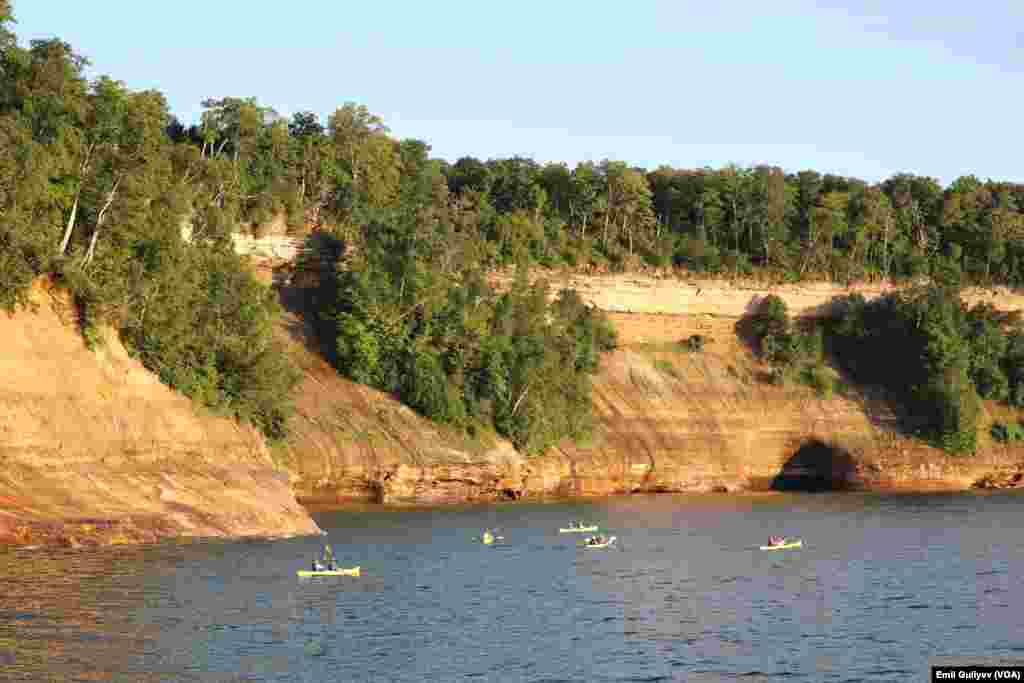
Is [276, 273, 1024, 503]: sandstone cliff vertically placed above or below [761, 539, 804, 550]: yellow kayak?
above

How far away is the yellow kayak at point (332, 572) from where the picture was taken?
183 ft

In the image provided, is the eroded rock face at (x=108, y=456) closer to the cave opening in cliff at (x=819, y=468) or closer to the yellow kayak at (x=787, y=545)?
the yellow kayak at (x=787, y=545)

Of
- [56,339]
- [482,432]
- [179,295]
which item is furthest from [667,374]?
[56,339]

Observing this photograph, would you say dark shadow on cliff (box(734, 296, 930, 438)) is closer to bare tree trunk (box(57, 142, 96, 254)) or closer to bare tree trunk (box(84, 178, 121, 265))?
bare tree trunk (box(84, 178, 121, 265))

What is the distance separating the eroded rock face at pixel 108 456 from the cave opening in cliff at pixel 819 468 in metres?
51.5

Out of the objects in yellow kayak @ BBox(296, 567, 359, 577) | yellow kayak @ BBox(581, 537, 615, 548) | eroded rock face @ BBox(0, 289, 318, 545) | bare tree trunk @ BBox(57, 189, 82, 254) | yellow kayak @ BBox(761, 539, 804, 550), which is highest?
bare tree trunk @ BBox(57, 189, 82, 254)

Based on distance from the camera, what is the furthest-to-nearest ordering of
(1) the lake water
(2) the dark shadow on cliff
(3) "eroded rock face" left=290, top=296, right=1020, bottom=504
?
(2) the dark shadow on cliff, (3) "eroded rock face" left=290, top=296, right=1020, bottom=504, (1) the lake water

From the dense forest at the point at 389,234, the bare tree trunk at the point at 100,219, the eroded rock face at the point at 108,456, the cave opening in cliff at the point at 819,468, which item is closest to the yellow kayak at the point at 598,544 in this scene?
the eroded rock face at the point at 108,456

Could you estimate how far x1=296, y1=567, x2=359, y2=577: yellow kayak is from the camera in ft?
183

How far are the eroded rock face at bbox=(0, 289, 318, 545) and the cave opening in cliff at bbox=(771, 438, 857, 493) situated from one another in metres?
51.5

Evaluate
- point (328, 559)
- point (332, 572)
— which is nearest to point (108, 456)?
point (328, 559)

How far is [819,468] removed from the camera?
112438 millimetres

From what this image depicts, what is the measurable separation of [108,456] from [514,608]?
21.9m

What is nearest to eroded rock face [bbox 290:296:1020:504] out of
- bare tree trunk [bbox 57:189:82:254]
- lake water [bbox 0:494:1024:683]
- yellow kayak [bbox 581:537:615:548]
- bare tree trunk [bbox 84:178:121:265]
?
lake water [bbox 0:494:1024:683]
